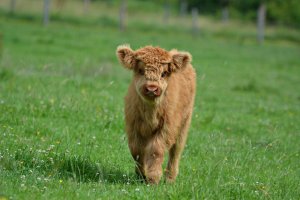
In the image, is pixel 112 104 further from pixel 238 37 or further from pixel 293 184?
pixel 238 37

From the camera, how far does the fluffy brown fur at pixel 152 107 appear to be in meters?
6.76

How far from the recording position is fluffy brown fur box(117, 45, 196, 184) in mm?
6758

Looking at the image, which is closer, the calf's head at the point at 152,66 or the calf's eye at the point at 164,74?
the calf's head at the point at 152,66

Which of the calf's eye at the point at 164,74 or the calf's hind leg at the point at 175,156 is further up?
the calf's eye at the point at 164,74

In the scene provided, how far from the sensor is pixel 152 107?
6930 mm

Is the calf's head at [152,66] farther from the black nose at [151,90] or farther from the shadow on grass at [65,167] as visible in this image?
the shadow on grass at [65,167]

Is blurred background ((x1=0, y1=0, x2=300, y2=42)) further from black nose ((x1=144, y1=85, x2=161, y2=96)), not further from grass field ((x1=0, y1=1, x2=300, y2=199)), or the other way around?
black nose ((x1=144, y1=85, x2=161, y2=96))

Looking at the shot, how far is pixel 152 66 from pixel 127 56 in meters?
0.43

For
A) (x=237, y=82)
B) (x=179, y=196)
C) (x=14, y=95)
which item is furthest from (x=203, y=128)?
(x=237, y=82)

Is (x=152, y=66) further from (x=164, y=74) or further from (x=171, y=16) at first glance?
(x=171, y=16)

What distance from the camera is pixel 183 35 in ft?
148

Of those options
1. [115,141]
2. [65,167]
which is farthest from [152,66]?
[115,141]

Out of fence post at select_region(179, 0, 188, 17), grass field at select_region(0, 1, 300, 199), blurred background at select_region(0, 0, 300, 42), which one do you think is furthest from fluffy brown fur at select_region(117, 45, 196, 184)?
fence post at select_region(179, 0, 188, 17)

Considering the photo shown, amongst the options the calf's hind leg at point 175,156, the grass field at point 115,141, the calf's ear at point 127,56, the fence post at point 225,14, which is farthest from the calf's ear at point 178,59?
the fence post at point 225,14
